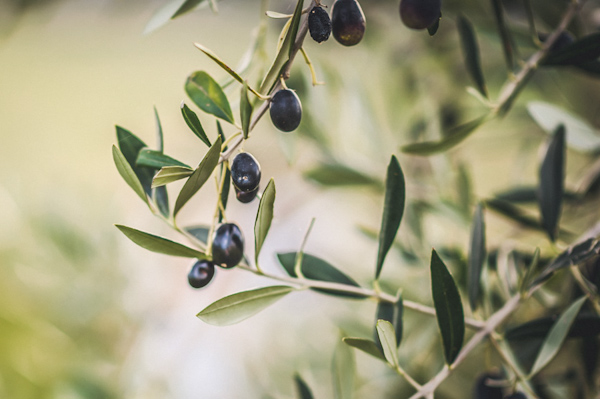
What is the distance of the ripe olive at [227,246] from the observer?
287 mm

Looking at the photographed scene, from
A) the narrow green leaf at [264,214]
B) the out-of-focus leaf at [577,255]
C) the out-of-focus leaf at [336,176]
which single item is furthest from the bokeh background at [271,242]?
the out-of-focus leaf at [577,255]

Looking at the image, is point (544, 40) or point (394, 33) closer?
point (544, 40)

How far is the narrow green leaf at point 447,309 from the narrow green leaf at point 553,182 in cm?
21

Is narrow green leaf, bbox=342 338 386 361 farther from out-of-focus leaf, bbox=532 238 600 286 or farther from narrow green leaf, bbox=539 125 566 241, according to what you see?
narrow green leaf, bbox=539 125 566 241

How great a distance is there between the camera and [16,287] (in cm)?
90

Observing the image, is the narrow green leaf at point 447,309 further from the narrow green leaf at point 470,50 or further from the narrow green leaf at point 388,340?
the narrow green leaf at point 470,50

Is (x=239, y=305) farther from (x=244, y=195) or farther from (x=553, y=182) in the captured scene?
(x=553, y=182)

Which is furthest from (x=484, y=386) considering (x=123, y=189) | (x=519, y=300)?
(x=123, y=189)

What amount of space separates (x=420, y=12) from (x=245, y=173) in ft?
0.46

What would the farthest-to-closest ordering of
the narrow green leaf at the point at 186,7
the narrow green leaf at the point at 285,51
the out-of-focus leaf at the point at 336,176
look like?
the out-of-focus leaf at the point at 336,176
the narrow green leaf at the point at 186,7
the narrow green leaf at the point at 285,51

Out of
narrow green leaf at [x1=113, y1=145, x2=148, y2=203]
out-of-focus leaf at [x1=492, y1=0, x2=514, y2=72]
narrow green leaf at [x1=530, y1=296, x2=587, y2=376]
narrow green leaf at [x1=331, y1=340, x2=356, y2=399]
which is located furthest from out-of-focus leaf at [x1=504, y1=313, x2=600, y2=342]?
narrow green leaf at [x1=113, y1=145, x2=148, y2=203]

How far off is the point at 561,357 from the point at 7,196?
1.11 meters

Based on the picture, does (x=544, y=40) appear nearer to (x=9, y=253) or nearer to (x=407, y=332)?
(x=407, y=332)

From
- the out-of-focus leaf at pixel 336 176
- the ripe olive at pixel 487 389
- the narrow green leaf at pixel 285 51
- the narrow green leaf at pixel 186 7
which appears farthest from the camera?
the out-of-focus leaf at pixel 336 176
